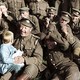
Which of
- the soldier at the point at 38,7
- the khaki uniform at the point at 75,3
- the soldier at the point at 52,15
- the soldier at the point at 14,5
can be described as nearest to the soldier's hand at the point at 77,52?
the soldier at the point at 52,15

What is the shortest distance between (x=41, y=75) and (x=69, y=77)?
809 millimetres

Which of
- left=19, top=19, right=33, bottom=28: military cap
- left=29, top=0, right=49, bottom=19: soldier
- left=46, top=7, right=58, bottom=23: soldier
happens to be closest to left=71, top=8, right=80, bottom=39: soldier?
left=46, top=7, right=58, bottom=23: soldier

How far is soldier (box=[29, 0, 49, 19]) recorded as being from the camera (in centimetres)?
1113

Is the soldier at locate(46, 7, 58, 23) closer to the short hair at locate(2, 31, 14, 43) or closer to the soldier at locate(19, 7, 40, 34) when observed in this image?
the soldier at locate(19, 7, 40, 34)

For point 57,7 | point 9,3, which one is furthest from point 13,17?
point 57,7

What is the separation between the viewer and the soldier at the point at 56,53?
9422 mm

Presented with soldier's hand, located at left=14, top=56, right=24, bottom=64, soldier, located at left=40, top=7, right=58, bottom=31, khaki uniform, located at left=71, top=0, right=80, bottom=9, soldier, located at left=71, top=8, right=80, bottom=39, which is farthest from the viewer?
khaki uniform, located at left=71, top=0, right=80, bottom=9

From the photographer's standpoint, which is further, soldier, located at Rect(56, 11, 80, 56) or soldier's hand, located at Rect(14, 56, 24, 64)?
soldier, located at Rect(56, 11, 80, 56)

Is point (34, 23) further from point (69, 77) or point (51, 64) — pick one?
point (69, 77)

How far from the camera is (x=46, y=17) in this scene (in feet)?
34.8

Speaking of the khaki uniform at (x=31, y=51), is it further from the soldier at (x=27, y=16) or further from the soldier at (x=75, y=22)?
the soldier at (x=75, y=22)

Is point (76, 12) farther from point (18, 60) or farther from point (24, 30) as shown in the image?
point (18, 60)

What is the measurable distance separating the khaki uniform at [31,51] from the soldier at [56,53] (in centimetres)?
23

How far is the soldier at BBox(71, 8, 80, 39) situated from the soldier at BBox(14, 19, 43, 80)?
97 centimetres
